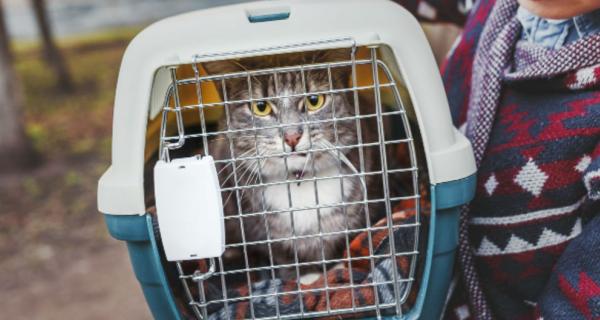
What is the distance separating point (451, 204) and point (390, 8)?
0.95ft

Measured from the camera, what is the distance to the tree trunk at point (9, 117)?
379 centimetres

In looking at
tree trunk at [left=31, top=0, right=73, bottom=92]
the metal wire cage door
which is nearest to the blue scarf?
the metal wire cage door

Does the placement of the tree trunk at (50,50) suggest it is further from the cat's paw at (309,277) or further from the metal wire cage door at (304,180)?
the cat's paw at (309,277)

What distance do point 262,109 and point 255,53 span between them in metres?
0.27

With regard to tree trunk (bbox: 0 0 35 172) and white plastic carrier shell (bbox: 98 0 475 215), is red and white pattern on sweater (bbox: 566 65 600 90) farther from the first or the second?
tree trunk (bbox: 0 0 35 172)

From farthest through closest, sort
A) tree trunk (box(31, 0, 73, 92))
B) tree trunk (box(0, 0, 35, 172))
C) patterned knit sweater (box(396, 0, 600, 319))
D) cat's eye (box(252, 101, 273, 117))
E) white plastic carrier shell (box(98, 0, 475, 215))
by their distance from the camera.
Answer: tree trunk (box(31, 0, 73, 92)), tree trunk (box(0, 0, 35, 172)), cat's eye (box(252, 101, 273, 117)), patterned knit sweater (box(396, 0, 600, 319)), white plastic carrier shell (box(98, 0, 475, 215))

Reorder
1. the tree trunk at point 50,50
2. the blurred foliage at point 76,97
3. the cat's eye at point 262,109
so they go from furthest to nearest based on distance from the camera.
A: the tree trunk at point 50,50 → the blurred foliage at point 76,97 → the cat's eye at point 262,109

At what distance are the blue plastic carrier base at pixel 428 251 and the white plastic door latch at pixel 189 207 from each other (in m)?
0.04

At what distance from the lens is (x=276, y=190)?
3.97 ft

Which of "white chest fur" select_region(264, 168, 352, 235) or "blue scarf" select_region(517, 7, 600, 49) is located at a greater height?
"blue scarf" select_region(517, 7, 600, 49)

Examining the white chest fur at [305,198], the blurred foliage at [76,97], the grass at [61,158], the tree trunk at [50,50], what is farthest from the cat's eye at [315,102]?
the tree trunk at [50,50]

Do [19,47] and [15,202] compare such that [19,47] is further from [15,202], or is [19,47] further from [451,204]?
[451,204]

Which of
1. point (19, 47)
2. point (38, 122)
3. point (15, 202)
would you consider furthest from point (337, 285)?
point (19, 47)

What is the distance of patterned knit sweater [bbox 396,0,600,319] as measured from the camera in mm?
993
